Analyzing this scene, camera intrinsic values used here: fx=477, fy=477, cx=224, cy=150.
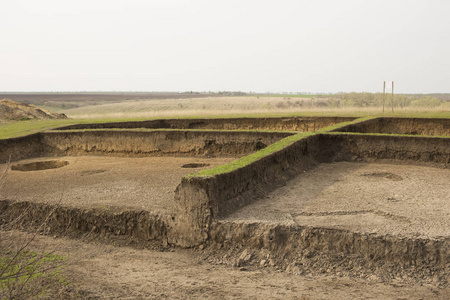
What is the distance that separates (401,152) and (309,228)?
18.9ft

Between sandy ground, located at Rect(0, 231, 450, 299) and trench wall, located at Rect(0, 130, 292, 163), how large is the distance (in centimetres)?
679

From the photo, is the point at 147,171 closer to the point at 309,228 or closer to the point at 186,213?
the point at 186,213

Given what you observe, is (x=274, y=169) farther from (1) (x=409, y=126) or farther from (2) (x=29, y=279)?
(1) (x=409, y=126)

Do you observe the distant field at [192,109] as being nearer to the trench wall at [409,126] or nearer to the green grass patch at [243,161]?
the trench wall at [409,126]

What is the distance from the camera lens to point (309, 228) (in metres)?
6.10

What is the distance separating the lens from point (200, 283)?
542 cm

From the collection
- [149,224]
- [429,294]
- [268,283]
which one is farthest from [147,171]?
[429,294]

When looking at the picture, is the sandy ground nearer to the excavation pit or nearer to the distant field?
the excavation pit

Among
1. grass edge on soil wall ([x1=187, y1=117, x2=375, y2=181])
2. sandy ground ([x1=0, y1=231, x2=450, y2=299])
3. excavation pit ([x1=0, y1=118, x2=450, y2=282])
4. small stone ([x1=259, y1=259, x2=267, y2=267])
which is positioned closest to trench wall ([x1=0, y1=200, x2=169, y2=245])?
excavation pit ([x1=0, y1=118, x2=450, y2=282])

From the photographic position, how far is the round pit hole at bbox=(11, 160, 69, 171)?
12.1m

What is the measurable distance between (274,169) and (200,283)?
3.84 m

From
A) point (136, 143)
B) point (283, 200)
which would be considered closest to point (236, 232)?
point (283, 200)

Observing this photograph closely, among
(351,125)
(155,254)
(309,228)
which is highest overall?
(351,125)

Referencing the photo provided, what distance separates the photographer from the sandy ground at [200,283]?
16.6 feet
